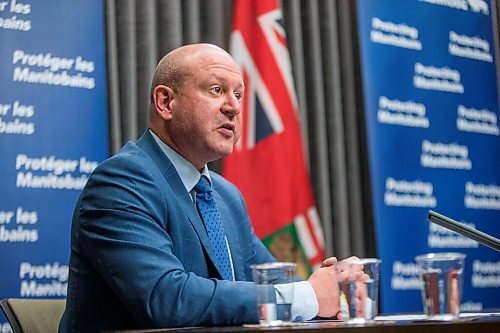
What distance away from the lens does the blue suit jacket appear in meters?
2.13

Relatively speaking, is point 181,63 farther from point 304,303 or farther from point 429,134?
point 429,134

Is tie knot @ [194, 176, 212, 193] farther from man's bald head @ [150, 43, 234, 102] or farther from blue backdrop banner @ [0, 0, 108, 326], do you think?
blue backdrop banner @ [0, 0, 108, 326]

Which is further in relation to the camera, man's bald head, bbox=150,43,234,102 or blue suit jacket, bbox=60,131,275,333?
man's bald head, bbox=150,43,234,102

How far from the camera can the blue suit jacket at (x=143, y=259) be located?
213 centimetres

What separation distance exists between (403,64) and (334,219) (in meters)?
0.93

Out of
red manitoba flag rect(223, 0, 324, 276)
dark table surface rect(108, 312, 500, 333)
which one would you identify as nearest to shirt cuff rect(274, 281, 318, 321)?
dark table surface rect(108, 312, 500, 333)

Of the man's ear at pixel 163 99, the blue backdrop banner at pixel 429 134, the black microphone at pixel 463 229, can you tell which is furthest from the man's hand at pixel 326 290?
the blue backdrop banner at pixel 429 134

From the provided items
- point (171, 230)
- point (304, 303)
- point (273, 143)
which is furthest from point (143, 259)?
point (273, 143)

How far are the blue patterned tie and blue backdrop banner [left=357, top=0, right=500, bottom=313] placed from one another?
2.06 m

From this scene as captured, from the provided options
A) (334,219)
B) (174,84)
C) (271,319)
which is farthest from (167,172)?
(334,219)

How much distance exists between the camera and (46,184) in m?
3.52

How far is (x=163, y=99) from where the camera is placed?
9.27 ft

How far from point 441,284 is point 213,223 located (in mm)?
1021

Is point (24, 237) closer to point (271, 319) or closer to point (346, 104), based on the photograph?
point (271, 319)
